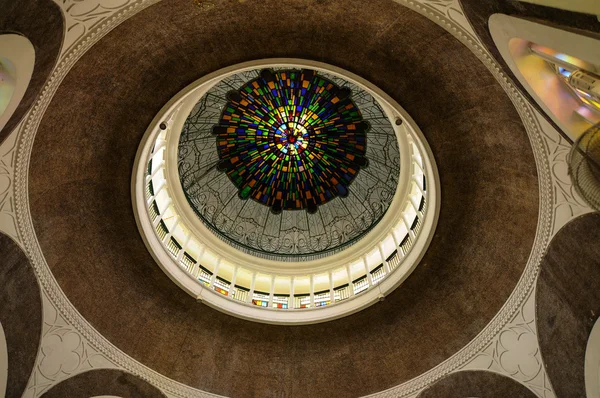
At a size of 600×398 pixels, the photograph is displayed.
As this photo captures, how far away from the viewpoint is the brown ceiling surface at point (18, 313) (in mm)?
10523

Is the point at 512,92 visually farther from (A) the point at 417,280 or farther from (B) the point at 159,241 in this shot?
A: (B) the point at 159,241

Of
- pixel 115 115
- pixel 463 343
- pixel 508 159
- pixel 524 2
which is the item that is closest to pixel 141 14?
pixel 115 115

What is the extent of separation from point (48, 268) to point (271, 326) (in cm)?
636

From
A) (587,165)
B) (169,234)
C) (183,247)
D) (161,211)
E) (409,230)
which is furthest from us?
(183,247)

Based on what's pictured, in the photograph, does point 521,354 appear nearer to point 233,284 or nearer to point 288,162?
point 233,284

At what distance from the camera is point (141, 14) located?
30.2 feet

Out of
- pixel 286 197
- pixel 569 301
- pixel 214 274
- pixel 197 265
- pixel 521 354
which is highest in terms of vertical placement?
pixel 286 197

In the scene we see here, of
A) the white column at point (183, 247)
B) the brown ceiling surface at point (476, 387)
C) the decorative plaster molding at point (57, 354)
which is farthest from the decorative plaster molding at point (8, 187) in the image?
the brown ceiling surface at point (476, 387)

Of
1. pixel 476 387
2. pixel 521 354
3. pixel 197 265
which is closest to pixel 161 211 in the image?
pixel 197 265

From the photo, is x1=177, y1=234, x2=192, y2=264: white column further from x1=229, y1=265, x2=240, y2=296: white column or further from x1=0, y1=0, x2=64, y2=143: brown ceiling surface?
x1=0, y1=0, x2=64, y2=143: brown ceiling surface

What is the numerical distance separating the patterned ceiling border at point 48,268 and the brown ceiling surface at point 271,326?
0.70 feet

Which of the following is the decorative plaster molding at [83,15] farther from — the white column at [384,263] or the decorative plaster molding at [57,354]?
the white column at [384,263]

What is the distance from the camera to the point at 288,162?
16.9 metres

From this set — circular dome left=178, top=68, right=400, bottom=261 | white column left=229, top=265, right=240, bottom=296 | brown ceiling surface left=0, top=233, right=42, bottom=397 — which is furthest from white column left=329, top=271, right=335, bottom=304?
brown ceiling surface left=0, top=233, right=42, bottom=397
